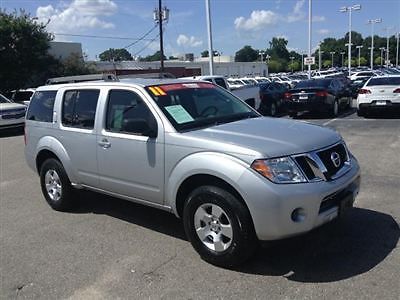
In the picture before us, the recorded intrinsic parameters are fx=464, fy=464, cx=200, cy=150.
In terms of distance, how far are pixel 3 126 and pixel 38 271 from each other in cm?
1389

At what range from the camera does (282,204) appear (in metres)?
3.89

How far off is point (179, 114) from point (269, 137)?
107 centimetres

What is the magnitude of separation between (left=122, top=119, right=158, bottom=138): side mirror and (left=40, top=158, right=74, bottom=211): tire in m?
1.59

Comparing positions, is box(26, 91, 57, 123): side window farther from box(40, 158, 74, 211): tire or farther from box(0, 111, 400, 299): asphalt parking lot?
box(0, 111, 400, 299): asphalt parking lot

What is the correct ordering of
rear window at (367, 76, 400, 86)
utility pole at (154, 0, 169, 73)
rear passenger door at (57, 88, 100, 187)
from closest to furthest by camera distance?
rear passenger door at (57, 88, 100, 187) < rear window at (367, 76, 400, 86) < utility pole at (154, 0, 169, 73)

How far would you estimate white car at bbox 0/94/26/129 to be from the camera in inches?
675

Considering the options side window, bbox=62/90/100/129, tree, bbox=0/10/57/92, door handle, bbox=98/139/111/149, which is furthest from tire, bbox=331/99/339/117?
tree, bbox=0/10/57/92

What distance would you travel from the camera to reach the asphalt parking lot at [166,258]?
3951mm

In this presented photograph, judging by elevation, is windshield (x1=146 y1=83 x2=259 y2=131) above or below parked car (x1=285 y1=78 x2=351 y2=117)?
above

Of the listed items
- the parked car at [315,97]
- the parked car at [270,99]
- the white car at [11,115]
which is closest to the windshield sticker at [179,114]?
the parked car at [315,97]

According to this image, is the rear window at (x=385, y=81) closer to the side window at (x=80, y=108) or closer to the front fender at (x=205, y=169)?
the side window at (x=80, y=108)

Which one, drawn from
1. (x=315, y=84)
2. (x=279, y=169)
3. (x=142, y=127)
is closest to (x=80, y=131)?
(x=142, y=127)

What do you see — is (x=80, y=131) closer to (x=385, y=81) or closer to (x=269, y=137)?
(x=269, y=137)

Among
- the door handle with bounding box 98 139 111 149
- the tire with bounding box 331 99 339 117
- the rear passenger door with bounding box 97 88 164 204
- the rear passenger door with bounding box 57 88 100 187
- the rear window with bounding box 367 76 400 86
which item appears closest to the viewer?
the rear passenger door with bounding box 97 88 164 204
